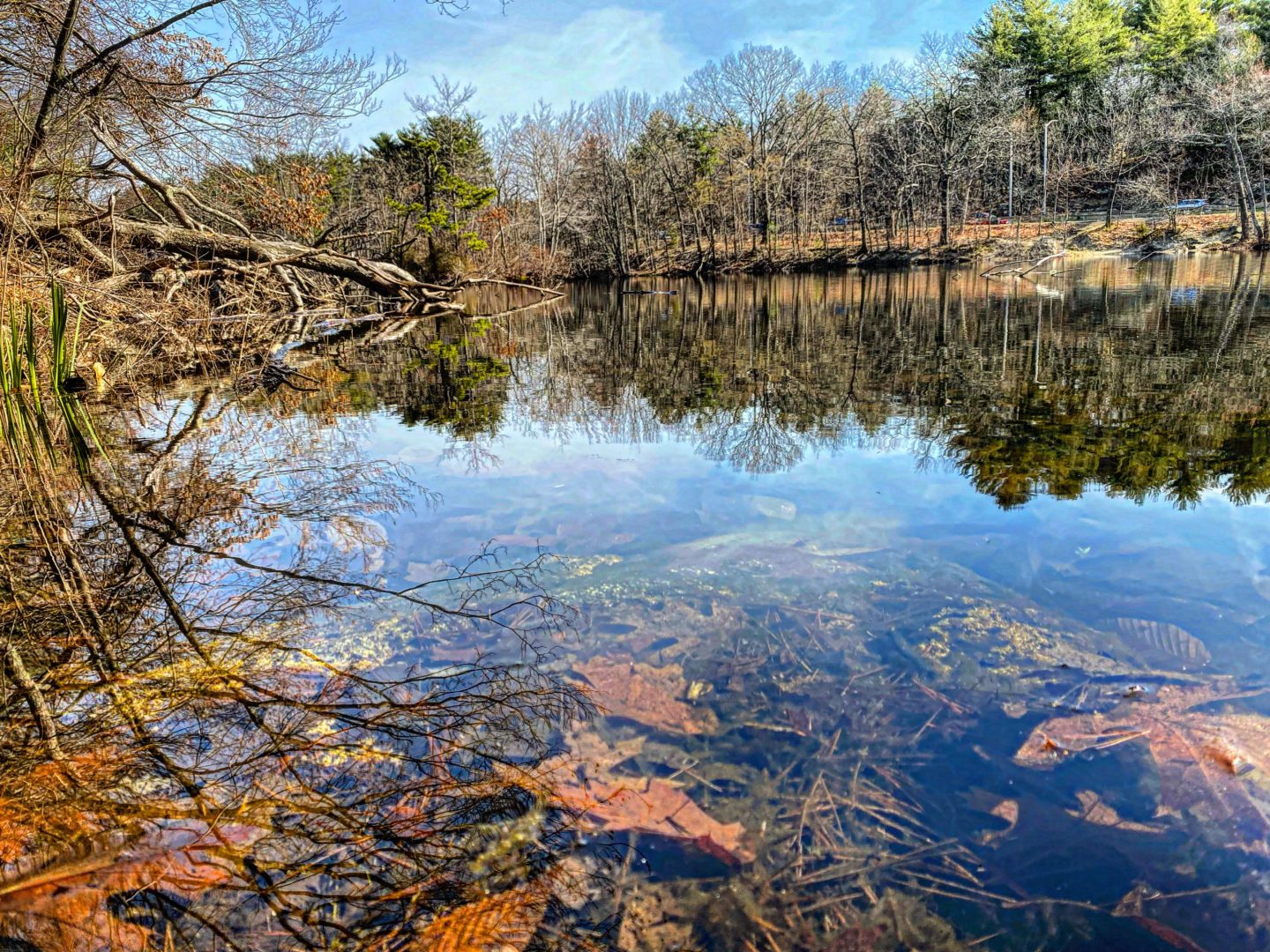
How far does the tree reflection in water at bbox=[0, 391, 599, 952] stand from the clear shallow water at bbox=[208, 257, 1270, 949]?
0.82 ft

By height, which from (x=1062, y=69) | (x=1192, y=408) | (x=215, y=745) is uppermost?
(x=1062, y=69)

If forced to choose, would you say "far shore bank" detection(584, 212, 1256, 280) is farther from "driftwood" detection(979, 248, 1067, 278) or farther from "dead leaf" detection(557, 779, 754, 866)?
"dead leaf" detection(557, 779, 754, 866)

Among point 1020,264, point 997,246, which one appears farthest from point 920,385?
point 997,246

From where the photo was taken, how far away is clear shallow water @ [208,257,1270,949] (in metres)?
1.83

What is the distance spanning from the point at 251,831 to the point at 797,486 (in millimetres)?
3802

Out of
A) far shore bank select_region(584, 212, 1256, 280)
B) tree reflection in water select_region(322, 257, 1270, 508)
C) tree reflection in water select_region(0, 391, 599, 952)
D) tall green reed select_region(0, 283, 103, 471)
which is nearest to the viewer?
tree reflection in water select_region(0, 391, 599, 952)

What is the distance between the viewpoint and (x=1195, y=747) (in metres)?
2.25

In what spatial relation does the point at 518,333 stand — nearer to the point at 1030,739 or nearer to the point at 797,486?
the point at 797,486

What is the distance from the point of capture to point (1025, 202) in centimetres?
4100

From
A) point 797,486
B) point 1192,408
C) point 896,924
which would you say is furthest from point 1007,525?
point 1192,408

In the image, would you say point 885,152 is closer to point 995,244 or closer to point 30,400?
point 995,244

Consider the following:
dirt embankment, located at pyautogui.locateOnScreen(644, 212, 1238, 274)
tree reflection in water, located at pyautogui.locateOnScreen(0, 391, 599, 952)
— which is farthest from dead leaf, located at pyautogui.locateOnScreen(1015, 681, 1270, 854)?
dirt embankment, located at pyautogui.locateOnScreen(644, 212, 1238, 274)

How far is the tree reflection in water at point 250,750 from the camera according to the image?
180 cm

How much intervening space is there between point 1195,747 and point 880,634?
108cm
